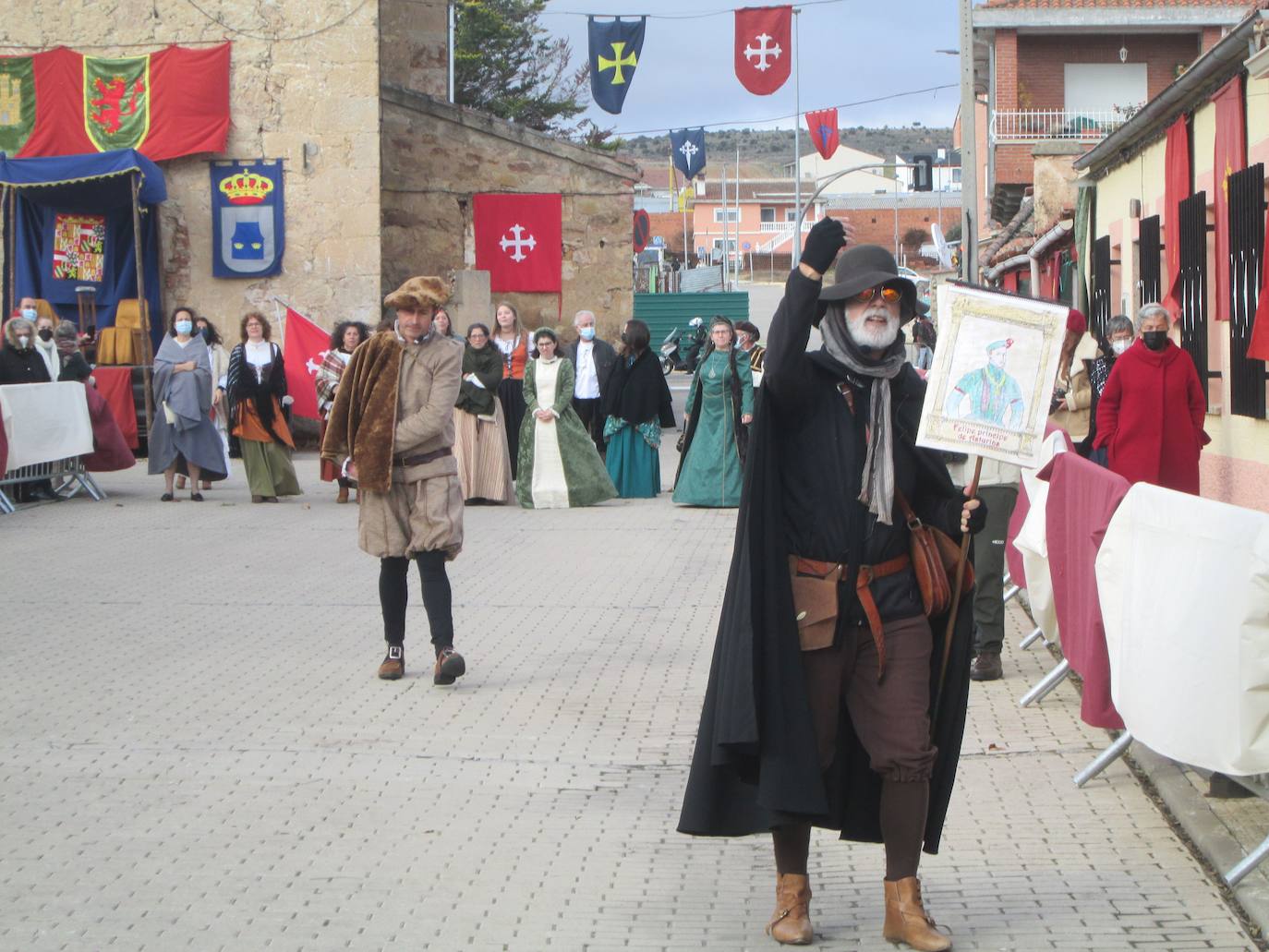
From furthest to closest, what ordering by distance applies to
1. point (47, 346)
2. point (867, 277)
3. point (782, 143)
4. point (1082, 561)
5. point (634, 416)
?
1. point (782, 143)
2. point (634, 416)
3. point (47, 346)
4. point (1082, 561)
5. point (867, 277)

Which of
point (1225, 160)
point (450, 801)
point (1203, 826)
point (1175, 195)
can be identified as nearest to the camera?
point (1203, 826)

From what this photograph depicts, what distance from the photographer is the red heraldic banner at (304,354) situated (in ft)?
63.5

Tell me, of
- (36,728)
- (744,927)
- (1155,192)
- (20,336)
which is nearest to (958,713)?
(744,927)

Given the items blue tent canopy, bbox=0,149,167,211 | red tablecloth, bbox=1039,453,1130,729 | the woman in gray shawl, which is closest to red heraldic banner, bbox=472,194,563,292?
blue tent canopy, bbox=0,149,167,211

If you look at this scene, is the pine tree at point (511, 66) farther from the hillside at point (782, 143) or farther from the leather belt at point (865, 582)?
the hillside at point (782, 143)

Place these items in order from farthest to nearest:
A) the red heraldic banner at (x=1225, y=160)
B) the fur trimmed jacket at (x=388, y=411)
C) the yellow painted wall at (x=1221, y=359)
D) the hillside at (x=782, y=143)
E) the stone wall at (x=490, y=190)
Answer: the hillside at (x=782, y=143) < the stone wall at (x=490, y=190) < the red heraldic banner at (x=1225, y=160) < the yellow painted wall at (x=1221, y=359) < the fur trimmed jacket at (x=388, y=411)

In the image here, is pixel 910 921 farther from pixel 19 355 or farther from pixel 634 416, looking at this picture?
pixel 19 355

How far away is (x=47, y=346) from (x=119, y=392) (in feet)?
13.5

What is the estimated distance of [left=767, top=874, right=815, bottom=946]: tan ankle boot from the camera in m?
4.33

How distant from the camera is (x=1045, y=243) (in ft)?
75.7

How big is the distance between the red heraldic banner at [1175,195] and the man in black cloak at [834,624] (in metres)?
10.4

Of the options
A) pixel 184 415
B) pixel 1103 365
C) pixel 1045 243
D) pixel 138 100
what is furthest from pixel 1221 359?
pixel 138 100

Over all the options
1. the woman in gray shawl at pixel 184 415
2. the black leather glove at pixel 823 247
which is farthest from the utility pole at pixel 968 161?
the black leather glove at pixel 823 247

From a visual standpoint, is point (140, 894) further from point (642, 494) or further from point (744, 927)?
point (642, 494)
